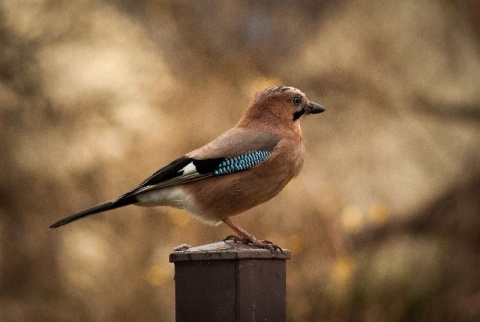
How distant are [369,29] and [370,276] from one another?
9.53 ft

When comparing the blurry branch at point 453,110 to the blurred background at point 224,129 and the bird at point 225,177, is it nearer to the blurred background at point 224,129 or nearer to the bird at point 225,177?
the blurred background at point 224,129

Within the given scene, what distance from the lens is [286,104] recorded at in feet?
16.9

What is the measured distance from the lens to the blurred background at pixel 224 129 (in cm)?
811

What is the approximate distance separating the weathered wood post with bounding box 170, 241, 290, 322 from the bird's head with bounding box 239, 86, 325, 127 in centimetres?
162

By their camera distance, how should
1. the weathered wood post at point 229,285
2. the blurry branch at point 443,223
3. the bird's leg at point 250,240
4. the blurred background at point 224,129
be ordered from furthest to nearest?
1. the blurry branch at point 443,223
2. the blurred background at point 224,129
3. the bird's leg at point 250,240
4. the weathered wood post at point 229,285

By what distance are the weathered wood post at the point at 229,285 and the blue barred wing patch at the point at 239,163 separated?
1.06m

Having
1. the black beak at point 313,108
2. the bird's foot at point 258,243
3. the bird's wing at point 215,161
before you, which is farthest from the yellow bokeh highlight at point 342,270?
the bird's foot at point 258,243

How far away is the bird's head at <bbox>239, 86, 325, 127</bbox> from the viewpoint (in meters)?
5.11

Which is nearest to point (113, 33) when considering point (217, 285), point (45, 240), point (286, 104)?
point (45, 240)

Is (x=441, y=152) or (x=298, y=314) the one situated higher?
(x=441, y=152)

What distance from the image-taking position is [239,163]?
464 cm

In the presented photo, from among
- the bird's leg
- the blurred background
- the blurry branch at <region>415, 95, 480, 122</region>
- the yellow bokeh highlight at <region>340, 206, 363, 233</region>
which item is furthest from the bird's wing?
the blurry branch at <region>415, 95, 480, 122</region>

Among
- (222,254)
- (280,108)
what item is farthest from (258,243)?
(280,108)

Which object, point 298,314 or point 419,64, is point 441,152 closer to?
point 419,64
